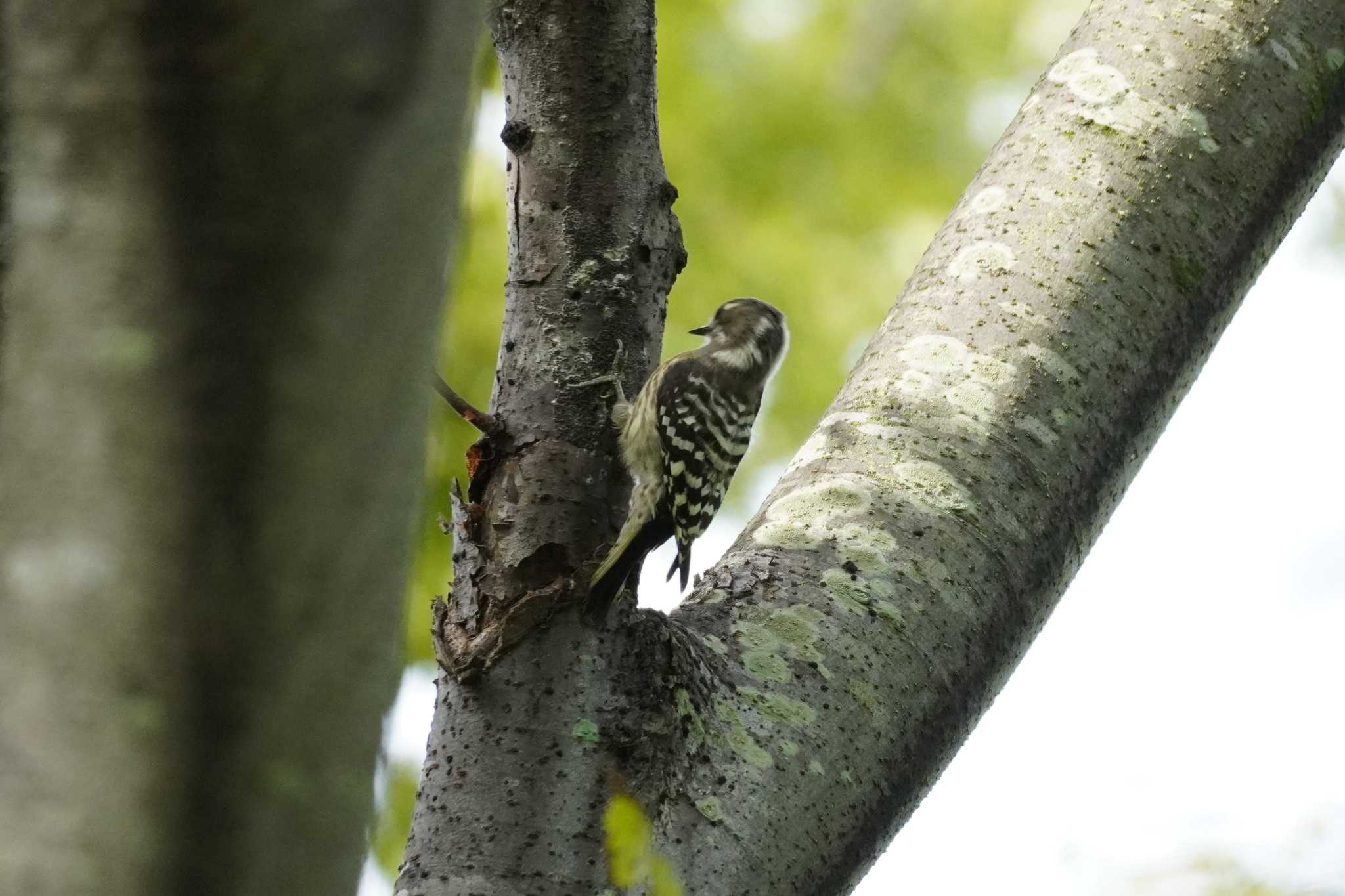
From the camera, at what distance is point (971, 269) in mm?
2668

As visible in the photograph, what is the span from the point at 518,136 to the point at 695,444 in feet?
6.07

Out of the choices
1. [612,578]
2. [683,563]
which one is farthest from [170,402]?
[683,563]

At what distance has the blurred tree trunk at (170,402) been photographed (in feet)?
2.74

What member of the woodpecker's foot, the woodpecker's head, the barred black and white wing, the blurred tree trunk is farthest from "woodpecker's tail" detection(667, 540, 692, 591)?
the blurred tree trunk

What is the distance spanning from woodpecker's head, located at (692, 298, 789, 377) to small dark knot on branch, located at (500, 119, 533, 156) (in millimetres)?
2300

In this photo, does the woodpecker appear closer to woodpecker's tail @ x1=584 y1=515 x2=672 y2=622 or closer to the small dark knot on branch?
woodpecker's tail @ x1=584 y1=515 x2=672 y2=622

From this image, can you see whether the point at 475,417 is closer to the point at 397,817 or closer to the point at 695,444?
the point at 695,444

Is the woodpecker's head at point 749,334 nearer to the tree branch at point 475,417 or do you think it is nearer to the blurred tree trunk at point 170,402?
the tree branch at point 475,417

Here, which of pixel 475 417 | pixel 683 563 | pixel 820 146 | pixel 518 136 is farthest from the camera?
pixel 820 146

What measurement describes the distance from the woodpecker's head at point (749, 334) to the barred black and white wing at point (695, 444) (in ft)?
0.52

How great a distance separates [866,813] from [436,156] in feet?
5.07

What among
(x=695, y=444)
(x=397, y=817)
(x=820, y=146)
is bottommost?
(x=397, y=817)

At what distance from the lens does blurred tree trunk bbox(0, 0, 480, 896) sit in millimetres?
836

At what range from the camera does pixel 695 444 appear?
4.16m
